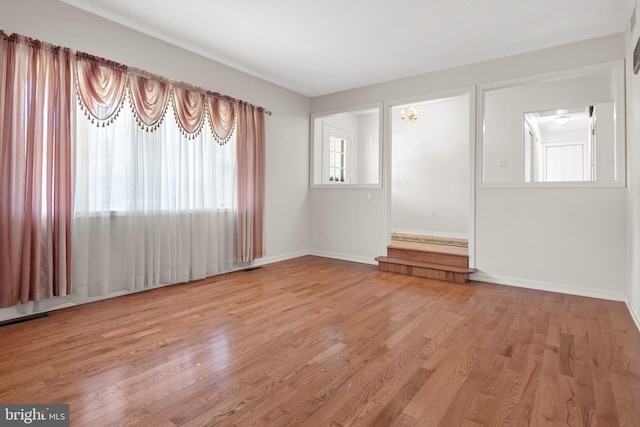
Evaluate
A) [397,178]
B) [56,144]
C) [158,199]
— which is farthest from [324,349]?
[397,178]

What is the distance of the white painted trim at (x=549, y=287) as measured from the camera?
11.8 feet

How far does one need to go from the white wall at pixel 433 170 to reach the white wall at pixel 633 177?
3028 millimetres

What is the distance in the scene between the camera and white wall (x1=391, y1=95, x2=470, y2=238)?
6488 mm

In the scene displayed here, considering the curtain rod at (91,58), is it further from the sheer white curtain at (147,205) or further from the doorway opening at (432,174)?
the doorway opening at (432,174)

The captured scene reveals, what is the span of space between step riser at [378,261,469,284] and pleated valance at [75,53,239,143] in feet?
9.32

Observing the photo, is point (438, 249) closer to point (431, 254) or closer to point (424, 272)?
point (431, 254)

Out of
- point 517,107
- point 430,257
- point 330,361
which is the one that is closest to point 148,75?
point 330,361

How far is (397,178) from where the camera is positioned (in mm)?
7395

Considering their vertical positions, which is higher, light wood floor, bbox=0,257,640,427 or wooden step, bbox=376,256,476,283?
wooden step, bbox=376,256,476,283

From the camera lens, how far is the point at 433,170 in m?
6.84

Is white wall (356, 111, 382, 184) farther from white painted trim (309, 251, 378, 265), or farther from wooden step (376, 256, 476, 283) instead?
wooden step (376, 256, 476, 283)

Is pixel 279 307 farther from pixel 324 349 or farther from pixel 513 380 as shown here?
pixel 513 380

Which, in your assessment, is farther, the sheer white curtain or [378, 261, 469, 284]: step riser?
[378, 261, 469, 284]: step riser

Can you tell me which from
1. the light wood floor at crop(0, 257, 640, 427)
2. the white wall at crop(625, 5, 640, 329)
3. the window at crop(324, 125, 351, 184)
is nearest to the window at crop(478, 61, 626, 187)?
the white wall at crop(625, 5, 640, 329)
